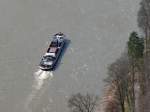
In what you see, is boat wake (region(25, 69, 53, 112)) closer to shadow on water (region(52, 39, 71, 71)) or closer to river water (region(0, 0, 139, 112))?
river water (region(0, 0, 139, 112))

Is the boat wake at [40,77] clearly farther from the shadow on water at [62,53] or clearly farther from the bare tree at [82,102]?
the bare tree at [82,102]

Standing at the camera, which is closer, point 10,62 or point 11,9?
point 10,62

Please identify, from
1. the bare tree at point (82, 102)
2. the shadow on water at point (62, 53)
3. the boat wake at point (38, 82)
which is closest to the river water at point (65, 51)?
the boat wake at point (38, 82)

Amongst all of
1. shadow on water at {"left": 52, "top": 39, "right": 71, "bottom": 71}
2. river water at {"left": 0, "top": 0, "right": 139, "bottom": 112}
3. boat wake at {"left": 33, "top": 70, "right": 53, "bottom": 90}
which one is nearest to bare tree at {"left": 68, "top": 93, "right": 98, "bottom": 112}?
river water at {"left": 0, "top": 0, "right": 139, "bottom": 112}

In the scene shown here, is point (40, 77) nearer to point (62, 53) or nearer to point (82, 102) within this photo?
point (62, 53)

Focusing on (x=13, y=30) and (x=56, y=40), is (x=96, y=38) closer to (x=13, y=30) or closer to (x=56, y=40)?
(x=56, y=40)

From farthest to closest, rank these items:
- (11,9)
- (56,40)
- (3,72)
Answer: (11,9) < (56,40) < (3,72)

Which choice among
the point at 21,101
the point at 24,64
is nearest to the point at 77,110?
the point at 21,101
